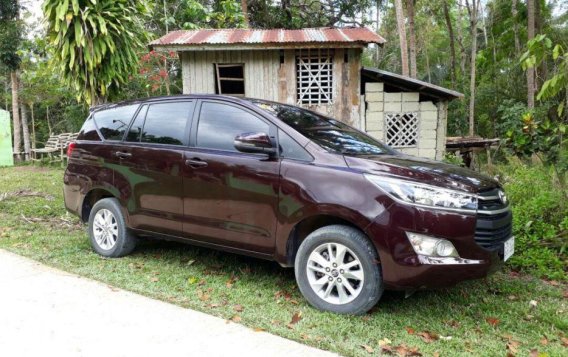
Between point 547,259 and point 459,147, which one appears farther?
point 459,147

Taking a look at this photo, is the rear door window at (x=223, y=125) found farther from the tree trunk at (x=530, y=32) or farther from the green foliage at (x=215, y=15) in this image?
the tree trunk at (x=530, y=32)

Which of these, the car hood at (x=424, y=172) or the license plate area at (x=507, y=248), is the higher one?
the car hood at (x=424, y=172)

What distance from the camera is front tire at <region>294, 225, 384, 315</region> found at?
10.9 ft

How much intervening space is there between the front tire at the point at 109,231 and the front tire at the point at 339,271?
2182 millimetres

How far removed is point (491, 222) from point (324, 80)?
19.7ft

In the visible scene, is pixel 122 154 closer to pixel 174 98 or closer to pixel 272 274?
pixel 174 98

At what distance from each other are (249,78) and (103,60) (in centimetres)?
278

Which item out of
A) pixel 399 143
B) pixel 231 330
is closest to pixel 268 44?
pixel 399 143

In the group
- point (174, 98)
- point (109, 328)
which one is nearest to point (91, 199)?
point (174, 98)

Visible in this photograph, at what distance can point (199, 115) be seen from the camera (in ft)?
14.3

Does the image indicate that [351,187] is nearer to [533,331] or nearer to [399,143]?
[533,331]

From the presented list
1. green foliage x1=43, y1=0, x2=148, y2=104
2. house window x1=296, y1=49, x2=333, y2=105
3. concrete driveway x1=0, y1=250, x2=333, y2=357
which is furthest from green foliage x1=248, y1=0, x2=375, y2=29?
concrete driveway x1=0, y1=250, x2=333, y2=357

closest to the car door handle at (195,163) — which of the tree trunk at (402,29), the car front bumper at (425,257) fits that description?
the car front bumper at (425,257)

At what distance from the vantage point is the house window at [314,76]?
8719mm
